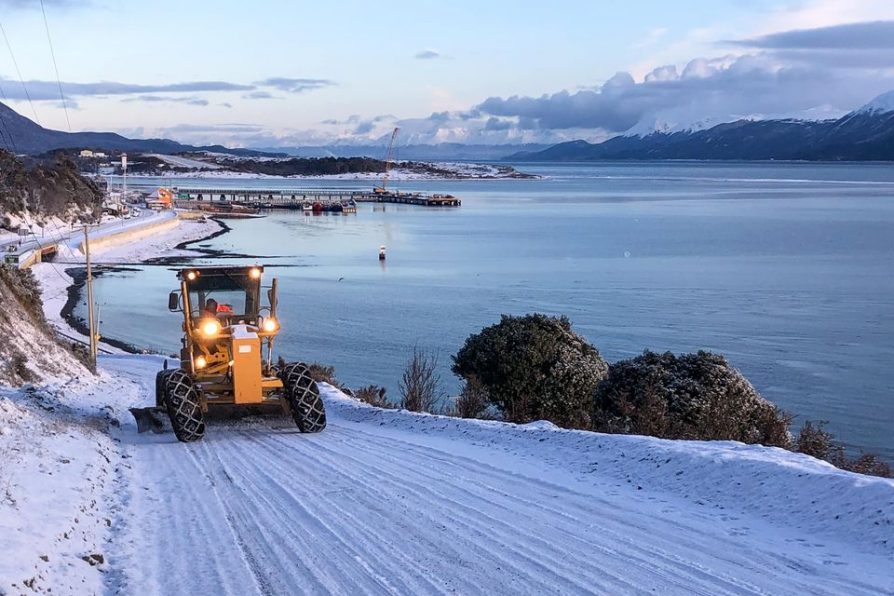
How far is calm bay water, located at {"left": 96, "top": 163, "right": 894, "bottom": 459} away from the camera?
3022cm

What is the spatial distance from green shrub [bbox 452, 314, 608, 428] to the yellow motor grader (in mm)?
6577

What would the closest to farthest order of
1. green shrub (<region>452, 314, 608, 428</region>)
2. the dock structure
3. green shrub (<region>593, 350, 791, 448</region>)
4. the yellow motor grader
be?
the yellow motor grader
green shrub (<region>593, 350, 791, 448</region>)
green shrub (<region>452, 314, 608, 428</region>)
the dock structure

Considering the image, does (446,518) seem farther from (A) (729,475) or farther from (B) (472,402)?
(B) (472,402)

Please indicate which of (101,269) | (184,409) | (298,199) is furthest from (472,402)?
(298,199)

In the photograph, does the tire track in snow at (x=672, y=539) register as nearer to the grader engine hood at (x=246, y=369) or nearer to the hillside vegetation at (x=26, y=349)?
the grader engine hood at (x=246, y=369)

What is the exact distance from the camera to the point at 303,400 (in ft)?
44.2

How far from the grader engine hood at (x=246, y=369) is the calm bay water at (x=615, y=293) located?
13.9 meters

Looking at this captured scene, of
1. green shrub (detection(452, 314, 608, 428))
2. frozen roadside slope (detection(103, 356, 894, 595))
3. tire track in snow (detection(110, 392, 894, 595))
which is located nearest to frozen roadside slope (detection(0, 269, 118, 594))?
frozen roadside slope (detection(103, 356, 894, 595))

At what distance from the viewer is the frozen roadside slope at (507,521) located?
23.0 ft

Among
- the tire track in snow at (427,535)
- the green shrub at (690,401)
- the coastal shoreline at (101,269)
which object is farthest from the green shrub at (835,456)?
the coastal shoreline at (101,269)

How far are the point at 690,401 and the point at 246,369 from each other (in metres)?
8.42

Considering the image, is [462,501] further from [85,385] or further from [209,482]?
[85,385]

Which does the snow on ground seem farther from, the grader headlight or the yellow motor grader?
the grader headlight

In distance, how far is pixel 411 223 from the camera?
106438 mm
